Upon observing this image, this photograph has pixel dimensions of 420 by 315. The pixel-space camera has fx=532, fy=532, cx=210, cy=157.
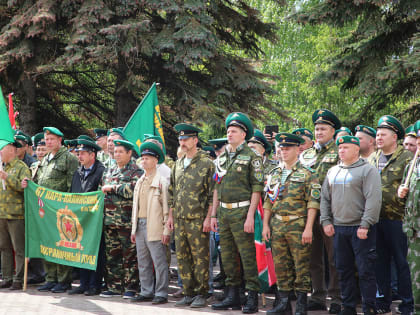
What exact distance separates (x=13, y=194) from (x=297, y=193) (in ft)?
15.8

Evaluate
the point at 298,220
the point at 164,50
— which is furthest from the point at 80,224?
the point at 164,50

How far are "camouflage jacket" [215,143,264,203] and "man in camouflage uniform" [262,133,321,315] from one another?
28 cm

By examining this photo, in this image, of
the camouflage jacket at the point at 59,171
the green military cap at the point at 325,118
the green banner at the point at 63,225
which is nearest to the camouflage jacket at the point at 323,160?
the green military cap at the point at 325,118

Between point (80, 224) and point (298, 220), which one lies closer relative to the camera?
point (298, 220)

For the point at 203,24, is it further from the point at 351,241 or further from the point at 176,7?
the point at 351,241

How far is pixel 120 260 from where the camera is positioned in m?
7.96

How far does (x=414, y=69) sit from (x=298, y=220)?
19.8 ft

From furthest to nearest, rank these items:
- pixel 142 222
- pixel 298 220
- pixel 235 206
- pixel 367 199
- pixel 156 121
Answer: pixel 156 121 → pixel 142 222 → pixel 235 206 → pixel 298 220 → pixel 367 199

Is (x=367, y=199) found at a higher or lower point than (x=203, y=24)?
lower

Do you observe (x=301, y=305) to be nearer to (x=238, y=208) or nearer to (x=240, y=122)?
(x=238, y=208)

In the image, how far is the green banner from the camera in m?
8.02

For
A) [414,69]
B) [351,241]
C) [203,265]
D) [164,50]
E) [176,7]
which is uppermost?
[176,7]

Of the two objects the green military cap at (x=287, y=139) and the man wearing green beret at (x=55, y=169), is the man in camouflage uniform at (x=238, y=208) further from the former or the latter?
the man wearing green beret at (x=55, y=169)

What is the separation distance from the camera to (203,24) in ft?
44.1
